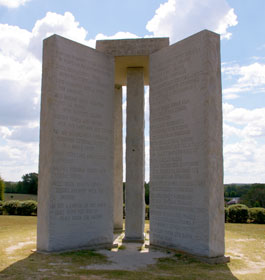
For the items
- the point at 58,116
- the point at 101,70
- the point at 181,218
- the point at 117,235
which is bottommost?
the point at 117,235

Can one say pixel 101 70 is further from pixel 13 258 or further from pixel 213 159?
pixel 13 258

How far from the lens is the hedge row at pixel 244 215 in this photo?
19.6 m

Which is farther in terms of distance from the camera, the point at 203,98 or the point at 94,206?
the point at 94,206

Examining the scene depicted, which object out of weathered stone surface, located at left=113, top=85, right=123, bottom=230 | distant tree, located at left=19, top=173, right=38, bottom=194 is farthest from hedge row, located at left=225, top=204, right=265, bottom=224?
distant tree, located at left=19, top=173, right=38, bottom=194

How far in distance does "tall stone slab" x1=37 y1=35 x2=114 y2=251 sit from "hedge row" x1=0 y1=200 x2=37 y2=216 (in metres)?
12.5

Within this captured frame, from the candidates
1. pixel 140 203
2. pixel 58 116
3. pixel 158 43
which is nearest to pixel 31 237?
pixel 140 203

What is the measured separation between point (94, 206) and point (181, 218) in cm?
280

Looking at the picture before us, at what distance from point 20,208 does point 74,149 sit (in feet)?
45.6

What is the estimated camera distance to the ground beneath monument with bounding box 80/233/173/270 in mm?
8445

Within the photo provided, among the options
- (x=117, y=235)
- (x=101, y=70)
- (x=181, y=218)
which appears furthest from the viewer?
(x=117, y=235)

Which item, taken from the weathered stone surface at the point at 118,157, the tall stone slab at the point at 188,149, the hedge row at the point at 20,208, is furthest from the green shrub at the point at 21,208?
the tall stone slab at the point at 188,149

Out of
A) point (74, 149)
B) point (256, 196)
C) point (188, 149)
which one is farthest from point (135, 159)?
point (256, 196)

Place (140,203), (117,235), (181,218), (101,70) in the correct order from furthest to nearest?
(117,235)
(140,203)
(101,70)
(181,218)

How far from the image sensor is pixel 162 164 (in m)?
10.6
